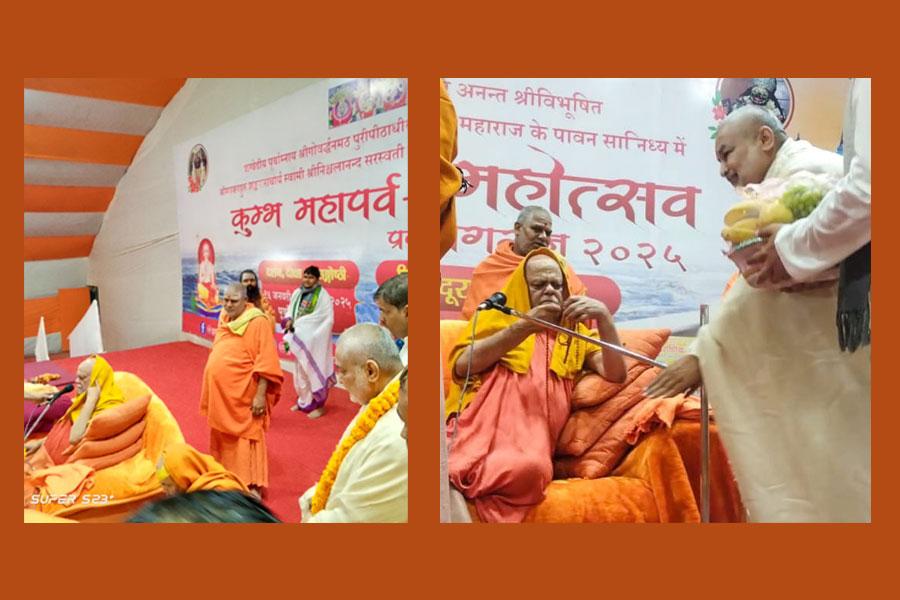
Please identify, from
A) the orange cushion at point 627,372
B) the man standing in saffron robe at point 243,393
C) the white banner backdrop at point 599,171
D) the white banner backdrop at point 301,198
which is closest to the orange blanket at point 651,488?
the orange cushion at point 627,372

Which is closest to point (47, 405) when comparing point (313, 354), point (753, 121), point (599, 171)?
point (313, 354)

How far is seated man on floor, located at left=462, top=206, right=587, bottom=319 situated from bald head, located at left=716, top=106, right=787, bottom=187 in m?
0.60

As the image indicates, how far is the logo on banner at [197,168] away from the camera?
2.36m

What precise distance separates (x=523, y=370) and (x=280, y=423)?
0.83m

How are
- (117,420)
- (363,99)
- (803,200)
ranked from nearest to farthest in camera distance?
1. (803,200)
2. (363,99)
3. (117,420)

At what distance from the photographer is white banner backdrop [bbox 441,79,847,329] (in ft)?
7.30

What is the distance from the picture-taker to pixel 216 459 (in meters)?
2.29

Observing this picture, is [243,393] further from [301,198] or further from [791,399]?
[791,399]

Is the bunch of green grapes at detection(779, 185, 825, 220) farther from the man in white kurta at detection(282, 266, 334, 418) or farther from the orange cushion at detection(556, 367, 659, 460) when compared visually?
the man in white kurta at detection(282, 266, 334, 418)

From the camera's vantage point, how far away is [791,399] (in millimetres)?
2162

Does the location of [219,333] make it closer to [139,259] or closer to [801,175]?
[139,259]

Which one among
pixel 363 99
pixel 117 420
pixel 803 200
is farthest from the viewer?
pixel 117 420

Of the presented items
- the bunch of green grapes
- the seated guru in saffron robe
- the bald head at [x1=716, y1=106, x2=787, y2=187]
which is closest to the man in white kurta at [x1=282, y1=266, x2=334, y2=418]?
the seated guru in saffron robe

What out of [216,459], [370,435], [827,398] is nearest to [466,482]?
[370,435]
